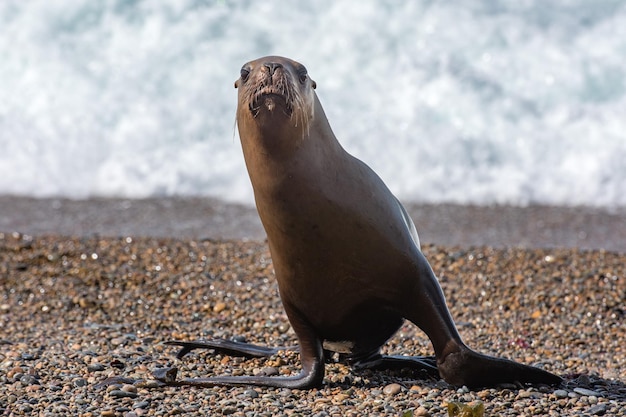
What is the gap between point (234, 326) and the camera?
5.61m

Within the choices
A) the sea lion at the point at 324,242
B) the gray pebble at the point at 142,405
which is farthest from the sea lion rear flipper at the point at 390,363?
the gray pebble at the point at 142,405

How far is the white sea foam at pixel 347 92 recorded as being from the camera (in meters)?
10.1

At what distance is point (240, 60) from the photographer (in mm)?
12438

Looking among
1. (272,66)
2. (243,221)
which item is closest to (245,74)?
(272,66)

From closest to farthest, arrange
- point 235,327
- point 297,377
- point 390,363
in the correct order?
1. point 297,377
2. point 390,363
3. point 235,327

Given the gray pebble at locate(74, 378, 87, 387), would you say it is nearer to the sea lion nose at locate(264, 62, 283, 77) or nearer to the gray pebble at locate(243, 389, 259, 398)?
the gray pebble at locate(243, 389, 259, 398)

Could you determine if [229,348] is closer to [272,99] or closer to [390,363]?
[390,363]

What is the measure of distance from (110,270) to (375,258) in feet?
10.8

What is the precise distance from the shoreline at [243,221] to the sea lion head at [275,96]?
13.6 ft

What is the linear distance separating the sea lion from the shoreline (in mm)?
3682

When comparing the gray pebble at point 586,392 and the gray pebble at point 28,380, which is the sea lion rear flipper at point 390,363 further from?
the gray pebble at point 28,380

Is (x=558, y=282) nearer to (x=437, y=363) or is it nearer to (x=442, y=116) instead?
(x=437, y=363)

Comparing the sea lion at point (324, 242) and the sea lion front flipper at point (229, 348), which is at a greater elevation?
the sea lion at point (324, 242)

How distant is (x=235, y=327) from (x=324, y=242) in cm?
A: 192
